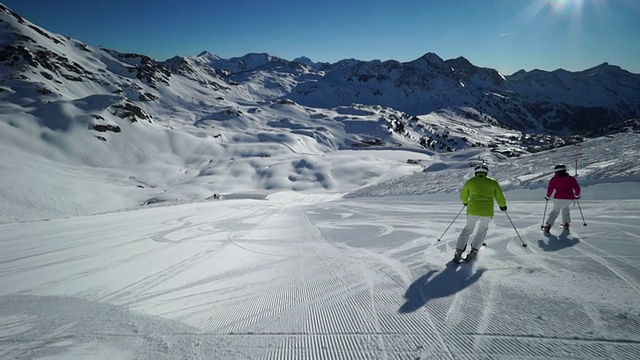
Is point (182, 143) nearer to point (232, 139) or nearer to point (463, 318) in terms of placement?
point (232, 139)

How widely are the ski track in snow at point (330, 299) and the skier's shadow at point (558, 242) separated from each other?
0.04 meters

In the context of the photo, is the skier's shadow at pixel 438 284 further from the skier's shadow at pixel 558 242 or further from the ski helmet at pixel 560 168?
the ski helmet at pixel 560 168

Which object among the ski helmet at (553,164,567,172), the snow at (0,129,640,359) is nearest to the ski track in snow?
the snow at (0,129,640,359)

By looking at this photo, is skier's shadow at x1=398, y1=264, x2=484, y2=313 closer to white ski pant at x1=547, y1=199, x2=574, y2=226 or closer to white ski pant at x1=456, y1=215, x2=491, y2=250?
white ski pant at x1=456, y1=215, x2=491, y2=250

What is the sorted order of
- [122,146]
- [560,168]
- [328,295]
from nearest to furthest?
[328,295] < [560,168] < [122,146]

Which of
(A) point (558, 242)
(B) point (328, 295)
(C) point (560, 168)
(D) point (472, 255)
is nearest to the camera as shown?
(B) point (328, 295)

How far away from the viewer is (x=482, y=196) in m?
6.50

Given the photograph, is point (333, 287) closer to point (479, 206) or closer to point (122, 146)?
point (479, 206)

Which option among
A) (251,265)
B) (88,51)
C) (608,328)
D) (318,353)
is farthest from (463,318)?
(88,51)

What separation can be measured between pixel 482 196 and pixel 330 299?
4.05 meters

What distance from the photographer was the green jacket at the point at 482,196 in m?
6.46

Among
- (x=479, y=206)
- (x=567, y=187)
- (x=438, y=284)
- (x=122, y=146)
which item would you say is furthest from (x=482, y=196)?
(x=122, y=146)

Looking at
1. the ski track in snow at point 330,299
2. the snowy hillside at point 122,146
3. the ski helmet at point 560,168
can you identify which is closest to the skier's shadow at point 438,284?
the ski track in snow at point 330,299

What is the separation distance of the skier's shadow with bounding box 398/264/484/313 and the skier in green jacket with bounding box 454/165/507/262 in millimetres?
537
